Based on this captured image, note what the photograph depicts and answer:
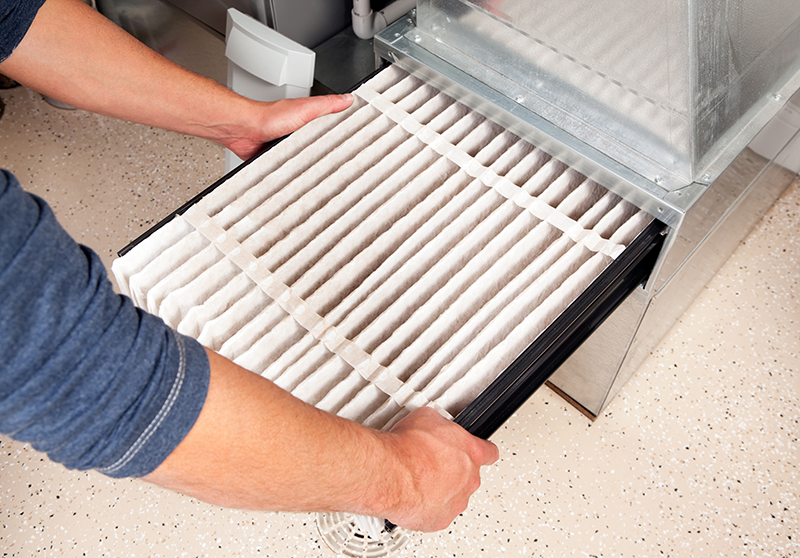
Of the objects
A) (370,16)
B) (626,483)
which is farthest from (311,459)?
(370,16)

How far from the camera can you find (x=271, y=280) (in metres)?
0.84

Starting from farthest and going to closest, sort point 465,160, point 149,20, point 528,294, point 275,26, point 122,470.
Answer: point 149,20
point 275,26
point 465,160
point 528,294
point 122,470

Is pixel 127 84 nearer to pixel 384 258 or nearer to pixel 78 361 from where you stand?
pixel 384 258

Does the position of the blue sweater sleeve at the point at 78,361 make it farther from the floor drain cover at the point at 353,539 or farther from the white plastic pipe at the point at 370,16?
the white plastic pipe at the point at 370,16

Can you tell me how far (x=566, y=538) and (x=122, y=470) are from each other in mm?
937

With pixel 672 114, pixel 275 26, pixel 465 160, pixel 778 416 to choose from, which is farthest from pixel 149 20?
pixel 778 416

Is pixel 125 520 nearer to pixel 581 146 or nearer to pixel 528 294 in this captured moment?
pixel 528 294

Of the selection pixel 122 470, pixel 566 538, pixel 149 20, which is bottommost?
pixel 566 538

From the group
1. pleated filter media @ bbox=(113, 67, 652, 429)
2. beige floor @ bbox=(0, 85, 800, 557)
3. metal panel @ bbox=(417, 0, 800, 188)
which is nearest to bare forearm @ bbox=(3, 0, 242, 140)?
pleated filter media @ bbox=(113, 67, 652, 429)

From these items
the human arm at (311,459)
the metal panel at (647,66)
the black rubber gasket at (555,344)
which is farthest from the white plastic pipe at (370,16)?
the human arm at (311,459)

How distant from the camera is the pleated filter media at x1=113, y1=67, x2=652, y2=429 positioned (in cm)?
78

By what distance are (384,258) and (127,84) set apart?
49 cm

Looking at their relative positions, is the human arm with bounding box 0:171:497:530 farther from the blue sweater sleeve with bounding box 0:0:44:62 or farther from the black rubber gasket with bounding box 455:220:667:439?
the blue sweater sleeve with bounding box 0:0:44:62

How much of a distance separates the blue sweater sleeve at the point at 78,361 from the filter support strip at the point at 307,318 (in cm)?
26
